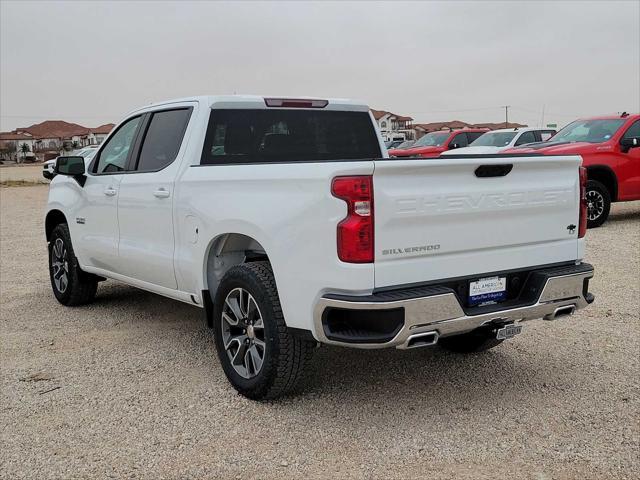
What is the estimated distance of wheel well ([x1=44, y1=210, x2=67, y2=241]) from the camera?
279 inches

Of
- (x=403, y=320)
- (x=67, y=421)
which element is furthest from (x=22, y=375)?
(x=403, y=320)

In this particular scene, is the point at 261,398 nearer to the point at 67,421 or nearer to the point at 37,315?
the point at 67,421

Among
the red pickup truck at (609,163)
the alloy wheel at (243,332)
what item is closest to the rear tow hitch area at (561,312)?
the alloy wheel at (243,332)

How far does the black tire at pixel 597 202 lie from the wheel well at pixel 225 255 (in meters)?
8.14

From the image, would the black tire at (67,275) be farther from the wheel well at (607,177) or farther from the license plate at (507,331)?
the wheel well at (607,177)

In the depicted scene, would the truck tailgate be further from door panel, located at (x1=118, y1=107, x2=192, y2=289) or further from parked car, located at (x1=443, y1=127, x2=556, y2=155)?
parked car, located at (x1=443, y1=127, x2=556, y2=155)

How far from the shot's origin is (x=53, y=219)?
23.8 ft

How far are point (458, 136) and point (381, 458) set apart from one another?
1774 centimetres

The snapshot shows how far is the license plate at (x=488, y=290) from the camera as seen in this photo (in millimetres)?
3887

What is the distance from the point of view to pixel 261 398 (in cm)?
418

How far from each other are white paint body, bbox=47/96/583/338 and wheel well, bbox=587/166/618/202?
771cm

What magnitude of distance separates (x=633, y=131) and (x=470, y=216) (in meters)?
9.25

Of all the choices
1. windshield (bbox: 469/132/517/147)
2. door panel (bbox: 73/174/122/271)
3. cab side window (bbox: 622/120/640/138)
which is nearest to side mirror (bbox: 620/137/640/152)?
cab side window (bbox: 622/120/640/138)

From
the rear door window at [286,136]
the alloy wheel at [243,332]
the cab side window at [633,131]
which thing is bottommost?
the alloy wheel at [243,332]
